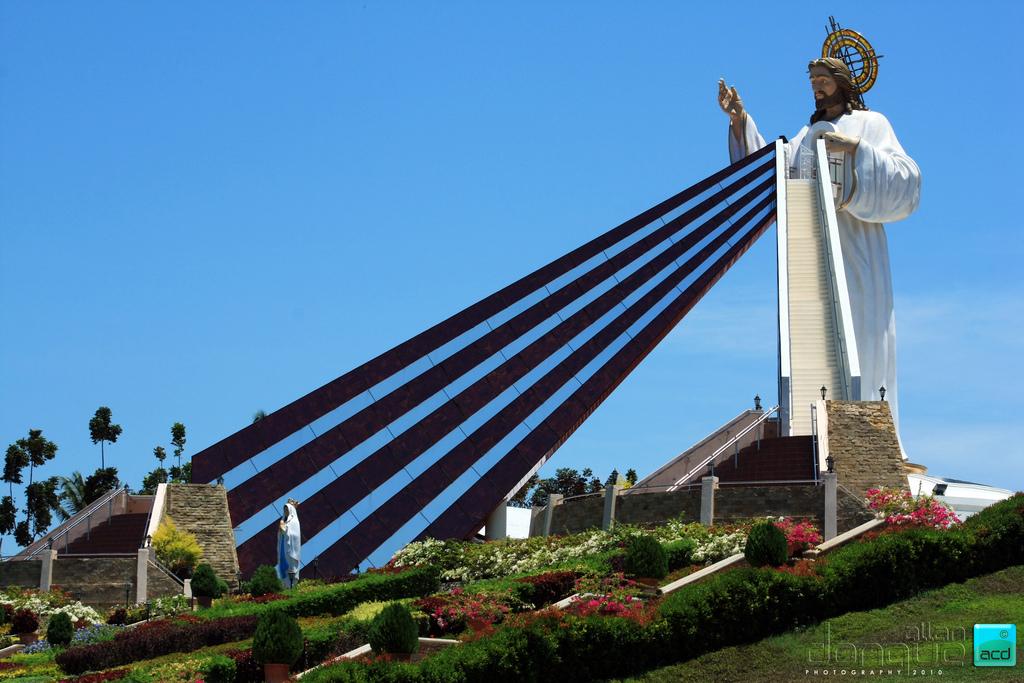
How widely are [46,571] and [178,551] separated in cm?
187

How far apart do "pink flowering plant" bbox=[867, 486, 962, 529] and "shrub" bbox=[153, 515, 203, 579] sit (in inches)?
385

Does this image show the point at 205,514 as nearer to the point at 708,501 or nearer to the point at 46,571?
the point at 46,571

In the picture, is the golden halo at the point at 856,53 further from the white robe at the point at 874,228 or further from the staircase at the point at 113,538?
the staircase at the point at 113,538

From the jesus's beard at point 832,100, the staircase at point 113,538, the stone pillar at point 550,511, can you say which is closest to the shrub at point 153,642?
the staircase at point 113,538

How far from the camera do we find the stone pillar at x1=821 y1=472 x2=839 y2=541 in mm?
18531

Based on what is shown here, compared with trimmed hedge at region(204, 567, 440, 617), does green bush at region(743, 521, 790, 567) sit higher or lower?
higher

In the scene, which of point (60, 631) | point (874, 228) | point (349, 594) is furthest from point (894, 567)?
point (874, 228)

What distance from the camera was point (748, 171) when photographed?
28844mm

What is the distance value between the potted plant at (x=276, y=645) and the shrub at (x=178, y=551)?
27.2ft

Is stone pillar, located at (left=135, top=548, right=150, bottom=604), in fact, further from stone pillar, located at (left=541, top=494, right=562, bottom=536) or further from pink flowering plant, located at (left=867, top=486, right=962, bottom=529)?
pink flowering plant, located at (left=867, top=486, right=962, bottom=529)

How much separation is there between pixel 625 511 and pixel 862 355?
833 centimetres

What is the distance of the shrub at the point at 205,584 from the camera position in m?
19.0

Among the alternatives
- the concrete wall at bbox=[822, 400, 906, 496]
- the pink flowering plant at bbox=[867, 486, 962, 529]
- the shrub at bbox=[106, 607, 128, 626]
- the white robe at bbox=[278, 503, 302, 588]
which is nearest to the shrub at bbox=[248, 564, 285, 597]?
the white robe at bbox=[278, 503, 302, 588]

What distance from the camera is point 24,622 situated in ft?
61.5
